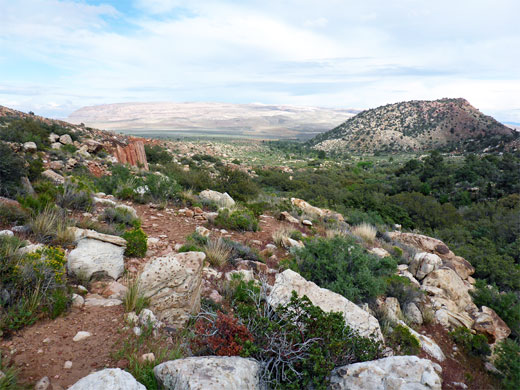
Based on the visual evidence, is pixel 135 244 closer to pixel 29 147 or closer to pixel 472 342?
pixel 472 342

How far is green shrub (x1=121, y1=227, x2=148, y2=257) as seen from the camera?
4637 millimetres

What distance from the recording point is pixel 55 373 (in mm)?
2404

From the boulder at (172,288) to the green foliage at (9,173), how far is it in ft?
15.5

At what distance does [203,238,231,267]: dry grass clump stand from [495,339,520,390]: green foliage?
4.29 metres

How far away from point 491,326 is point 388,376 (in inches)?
169

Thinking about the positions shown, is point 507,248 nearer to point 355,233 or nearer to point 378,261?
point 355,233

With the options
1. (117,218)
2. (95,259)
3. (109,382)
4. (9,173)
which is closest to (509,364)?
(109,382)

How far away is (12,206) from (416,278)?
818 centimetres

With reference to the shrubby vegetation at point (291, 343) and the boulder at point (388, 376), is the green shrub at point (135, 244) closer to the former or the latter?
the shrubby vegetation at point (291, 343)

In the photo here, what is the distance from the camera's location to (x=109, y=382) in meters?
2.05

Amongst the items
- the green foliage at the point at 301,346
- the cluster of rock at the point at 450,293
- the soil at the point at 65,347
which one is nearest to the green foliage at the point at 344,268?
the cluster of rock at the point at 450,293

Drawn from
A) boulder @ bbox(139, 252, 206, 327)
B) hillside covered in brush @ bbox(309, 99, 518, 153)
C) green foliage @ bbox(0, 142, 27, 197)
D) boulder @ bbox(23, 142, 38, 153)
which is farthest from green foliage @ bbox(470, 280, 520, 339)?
hillside covered in brush @ bbox(309, 99, 518, 153)

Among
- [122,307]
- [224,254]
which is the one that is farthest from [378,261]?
[122,307]

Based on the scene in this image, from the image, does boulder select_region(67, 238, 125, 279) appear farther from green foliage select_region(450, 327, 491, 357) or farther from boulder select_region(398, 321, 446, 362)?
green foliage select_region(450, 327, 491, 357)
